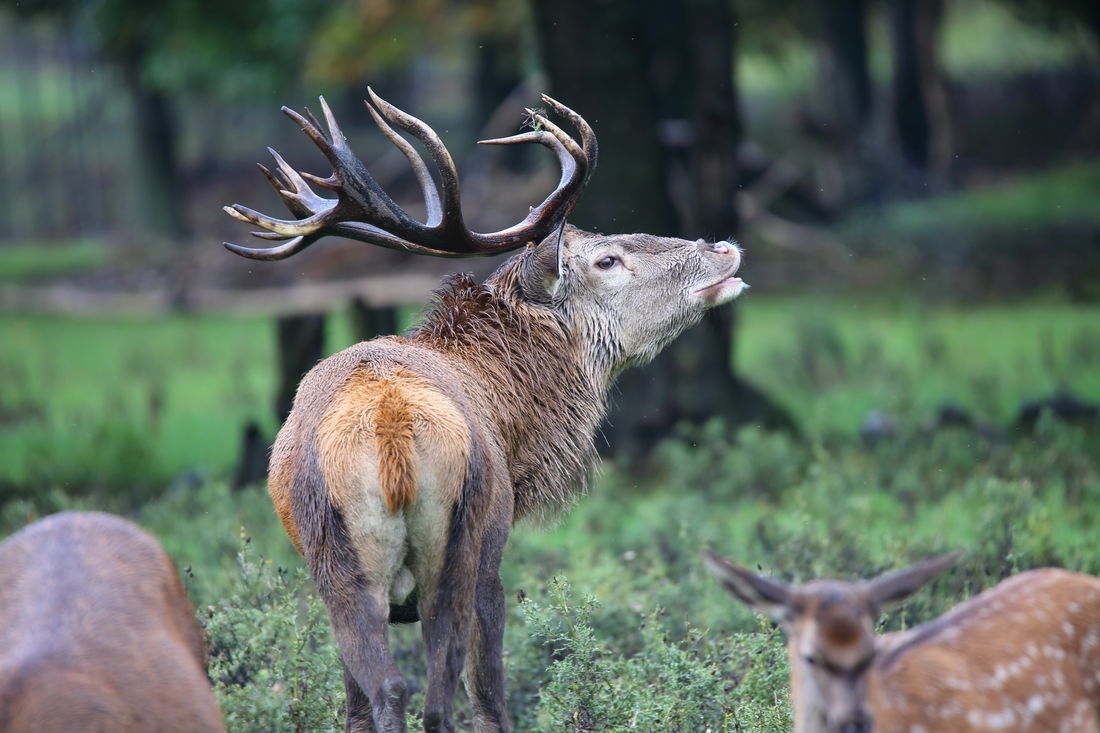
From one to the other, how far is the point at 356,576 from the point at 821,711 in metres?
1.67

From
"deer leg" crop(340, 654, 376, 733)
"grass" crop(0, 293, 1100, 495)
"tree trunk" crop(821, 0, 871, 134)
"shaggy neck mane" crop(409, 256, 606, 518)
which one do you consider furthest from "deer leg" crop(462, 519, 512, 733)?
"tree trunk" crop(821, 0, 871, 134)

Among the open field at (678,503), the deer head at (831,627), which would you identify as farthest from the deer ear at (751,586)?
the open field at (678,503)

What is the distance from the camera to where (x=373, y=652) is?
4.81m

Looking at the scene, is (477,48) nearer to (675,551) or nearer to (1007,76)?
(1007,76)

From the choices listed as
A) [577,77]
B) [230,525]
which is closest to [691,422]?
[577,77]

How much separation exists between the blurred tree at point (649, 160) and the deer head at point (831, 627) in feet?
24.2

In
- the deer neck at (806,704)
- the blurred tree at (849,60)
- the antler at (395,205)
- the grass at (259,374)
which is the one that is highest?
the blurred tree at (849,60)

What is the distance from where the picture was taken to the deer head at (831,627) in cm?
415

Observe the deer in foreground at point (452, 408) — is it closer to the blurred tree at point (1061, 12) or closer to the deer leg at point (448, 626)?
the deer leg at point (448, 626)

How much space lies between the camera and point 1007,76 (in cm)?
2825

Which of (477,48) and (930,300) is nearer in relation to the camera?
(930,300)

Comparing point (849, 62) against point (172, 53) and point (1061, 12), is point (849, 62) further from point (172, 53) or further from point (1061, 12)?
point (172, 53)

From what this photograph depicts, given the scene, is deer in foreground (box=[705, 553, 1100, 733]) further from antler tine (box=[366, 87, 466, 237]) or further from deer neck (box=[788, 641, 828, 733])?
antler tine (box=[366, 87, 466, 237])

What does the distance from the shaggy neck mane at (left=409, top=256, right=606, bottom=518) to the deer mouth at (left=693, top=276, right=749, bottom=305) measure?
71 centimetres
